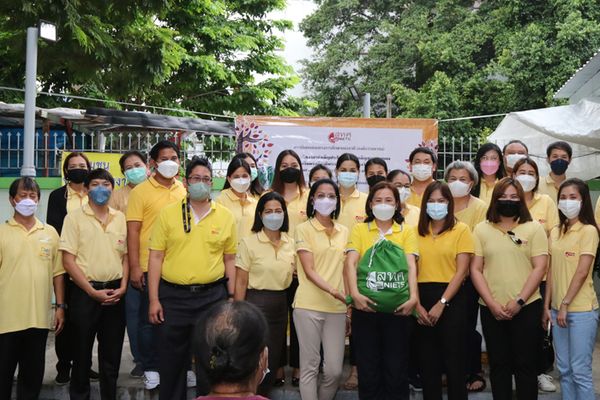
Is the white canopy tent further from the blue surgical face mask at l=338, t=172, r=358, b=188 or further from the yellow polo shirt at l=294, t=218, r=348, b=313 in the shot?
the yellow polo shirt at l=294, t=218, r=348, b=313

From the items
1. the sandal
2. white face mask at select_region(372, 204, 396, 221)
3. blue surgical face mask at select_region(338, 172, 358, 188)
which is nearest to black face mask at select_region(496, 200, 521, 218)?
white face mask at select_region(372, 204, 396, 221)

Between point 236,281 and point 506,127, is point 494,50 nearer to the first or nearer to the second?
point 506,127

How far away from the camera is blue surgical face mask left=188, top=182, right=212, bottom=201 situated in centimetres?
446

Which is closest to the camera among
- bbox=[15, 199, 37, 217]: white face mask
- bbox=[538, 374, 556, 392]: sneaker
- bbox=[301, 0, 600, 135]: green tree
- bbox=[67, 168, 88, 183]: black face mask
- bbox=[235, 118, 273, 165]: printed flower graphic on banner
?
bbox=[15, 199, 37, 217]: white face mask

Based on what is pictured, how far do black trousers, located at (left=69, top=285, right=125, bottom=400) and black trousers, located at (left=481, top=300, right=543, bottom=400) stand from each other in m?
2.62

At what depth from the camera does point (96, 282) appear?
182 inches

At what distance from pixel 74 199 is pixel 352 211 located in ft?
7.34

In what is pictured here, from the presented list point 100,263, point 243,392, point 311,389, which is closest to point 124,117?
point 100,263

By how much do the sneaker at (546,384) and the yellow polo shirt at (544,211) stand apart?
1167 millimetres

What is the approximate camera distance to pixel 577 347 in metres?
4.32

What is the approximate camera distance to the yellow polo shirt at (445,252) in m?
4.43

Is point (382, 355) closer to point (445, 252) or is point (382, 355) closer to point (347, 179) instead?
point (445, 252)

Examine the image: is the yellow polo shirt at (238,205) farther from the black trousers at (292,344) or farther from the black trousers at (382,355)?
the black trousers at (382,355)

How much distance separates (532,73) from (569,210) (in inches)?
494
